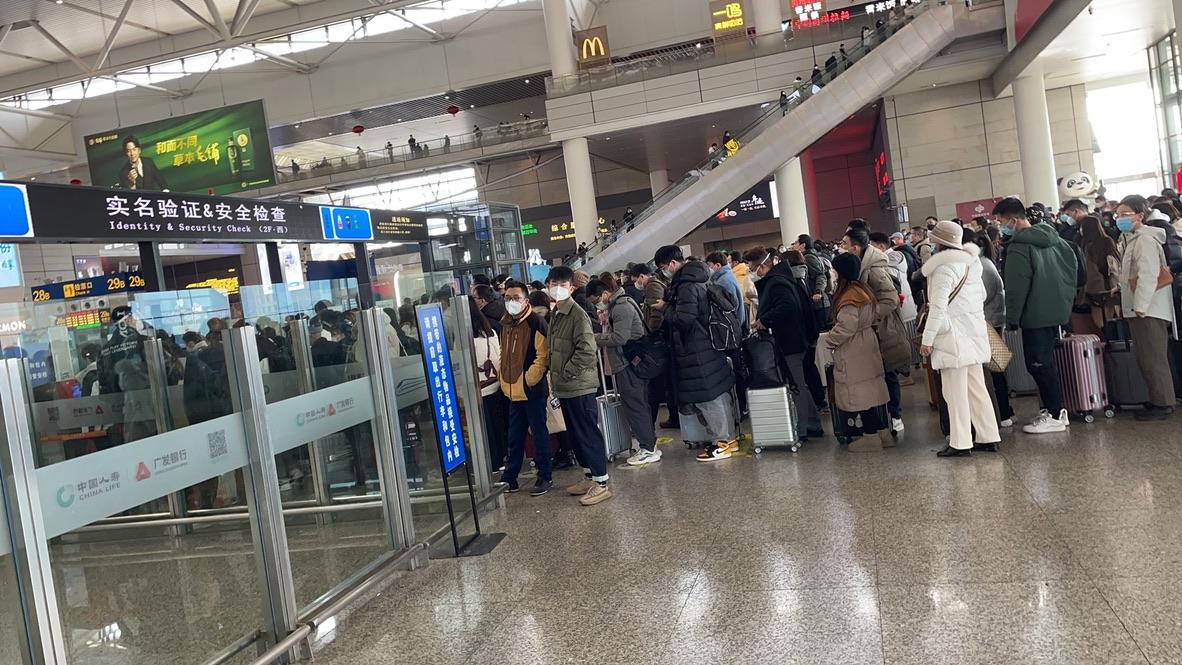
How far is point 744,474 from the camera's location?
255 inches

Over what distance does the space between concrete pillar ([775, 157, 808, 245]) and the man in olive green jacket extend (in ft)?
56.2

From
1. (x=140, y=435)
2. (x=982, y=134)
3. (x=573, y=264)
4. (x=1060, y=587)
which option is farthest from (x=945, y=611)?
(x=982, y=134)

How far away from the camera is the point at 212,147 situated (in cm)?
1524

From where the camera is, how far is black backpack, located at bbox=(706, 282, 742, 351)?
694 cm

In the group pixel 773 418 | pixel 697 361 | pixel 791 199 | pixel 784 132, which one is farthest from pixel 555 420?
pixel 791 199

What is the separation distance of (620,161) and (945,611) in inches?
1215

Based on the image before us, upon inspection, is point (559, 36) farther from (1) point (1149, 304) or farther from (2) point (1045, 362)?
(1) point (1149, 304)

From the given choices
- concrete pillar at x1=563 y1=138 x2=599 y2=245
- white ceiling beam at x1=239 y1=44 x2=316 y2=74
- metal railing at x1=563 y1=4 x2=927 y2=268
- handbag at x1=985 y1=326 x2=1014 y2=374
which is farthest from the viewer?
white ceiling beam at x1=239 y1=44 x2=316 y2=74

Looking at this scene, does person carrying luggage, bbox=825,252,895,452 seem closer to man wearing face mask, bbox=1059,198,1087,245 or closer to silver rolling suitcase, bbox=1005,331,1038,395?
silver rolling suitcase, bbox=1005,331,1038,395

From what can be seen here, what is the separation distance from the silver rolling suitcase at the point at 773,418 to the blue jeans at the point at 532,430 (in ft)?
5.67

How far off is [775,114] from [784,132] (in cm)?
56

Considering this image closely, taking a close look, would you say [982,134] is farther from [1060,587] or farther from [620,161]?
[1060,587]

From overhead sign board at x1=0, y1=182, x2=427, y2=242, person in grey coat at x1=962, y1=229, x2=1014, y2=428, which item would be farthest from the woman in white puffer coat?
overhead sign board at x1=0, y1=182, x2=427, y2=242

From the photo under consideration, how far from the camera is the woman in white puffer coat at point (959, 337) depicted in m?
5.94
